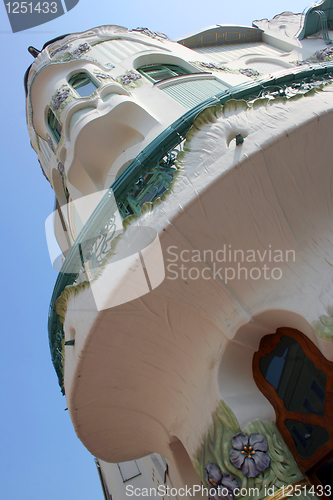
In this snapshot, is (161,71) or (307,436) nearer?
(307,436)

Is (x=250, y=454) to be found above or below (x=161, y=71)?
below

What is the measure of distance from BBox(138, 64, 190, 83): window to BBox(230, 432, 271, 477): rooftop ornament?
7.03 m

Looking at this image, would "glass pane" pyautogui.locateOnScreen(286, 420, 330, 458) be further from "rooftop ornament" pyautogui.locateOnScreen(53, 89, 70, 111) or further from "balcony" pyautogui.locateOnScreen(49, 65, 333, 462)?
"rooftop ornament" pyautogui.locateOnScreen(53, 89, 70, 111)

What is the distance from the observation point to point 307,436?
374 cm

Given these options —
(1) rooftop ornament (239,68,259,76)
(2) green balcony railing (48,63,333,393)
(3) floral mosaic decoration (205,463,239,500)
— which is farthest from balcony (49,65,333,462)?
(1) rooftop ornament (239,68,259,76)

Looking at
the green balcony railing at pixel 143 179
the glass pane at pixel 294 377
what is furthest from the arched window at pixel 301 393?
the green balcony railing at pixel 143 179

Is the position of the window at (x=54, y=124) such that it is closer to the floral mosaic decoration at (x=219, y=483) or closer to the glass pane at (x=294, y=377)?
the glass pane at (x=294, y=377)

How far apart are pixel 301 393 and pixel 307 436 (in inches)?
15.9

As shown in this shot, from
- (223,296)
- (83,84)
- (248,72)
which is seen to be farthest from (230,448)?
(248,72)

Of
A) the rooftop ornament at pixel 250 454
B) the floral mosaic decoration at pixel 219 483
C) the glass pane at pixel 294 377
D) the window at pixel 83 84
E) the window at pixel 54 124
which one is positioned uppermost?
the window at pixel 83 84

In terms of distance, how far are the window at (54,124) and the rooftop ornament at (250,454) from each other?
6935 mm

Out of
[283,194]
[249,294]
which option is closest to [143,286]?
[249,294]

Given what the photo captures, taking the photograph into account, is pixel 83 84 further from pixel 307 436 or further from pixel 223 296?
pixel 307 436

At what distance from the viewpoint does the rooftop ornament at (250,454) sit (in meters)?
3.44
